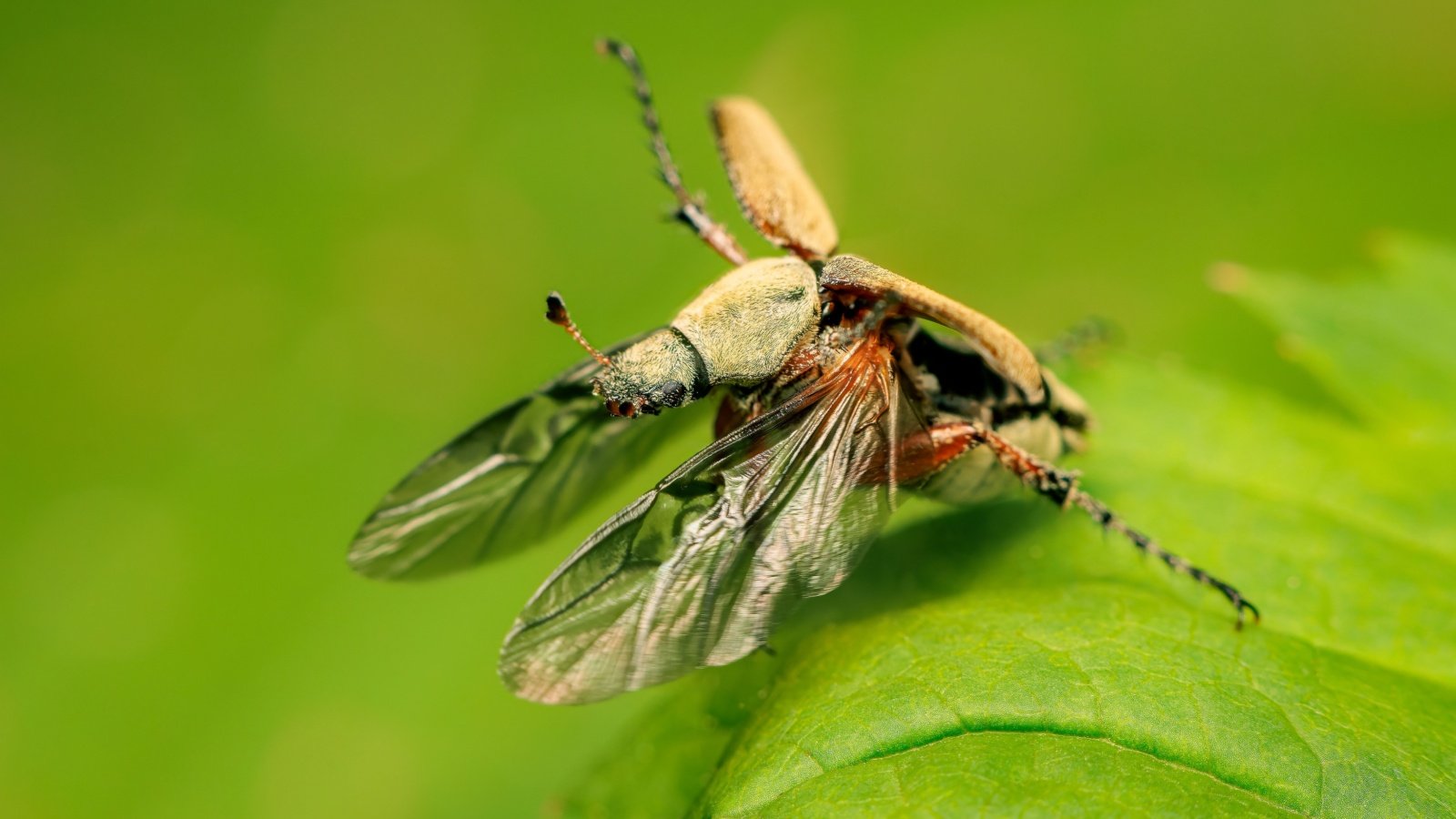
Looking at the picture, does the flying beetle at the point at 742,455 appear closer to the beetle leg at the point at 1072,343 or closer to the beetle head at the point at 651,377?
the beetle head at the point at 651,377

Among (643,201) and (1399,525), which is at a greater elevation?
(643,201)

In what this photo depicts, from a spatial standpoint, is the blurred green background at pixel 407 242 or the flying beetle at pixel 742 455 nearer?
the flying beetle at pixel 742 455

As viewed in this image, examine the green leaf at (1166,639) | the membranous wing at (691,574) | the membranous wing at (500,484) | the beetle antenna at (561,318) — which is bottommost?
the green leaf at (1166,639)

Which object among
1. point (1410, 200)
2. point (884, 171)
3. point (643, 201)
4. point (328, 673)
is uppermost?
point (643, 201)

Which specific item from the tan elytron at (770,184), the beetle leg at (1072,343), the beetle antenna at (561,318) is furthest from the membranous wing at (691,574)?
the beetle leg at (1072,343)

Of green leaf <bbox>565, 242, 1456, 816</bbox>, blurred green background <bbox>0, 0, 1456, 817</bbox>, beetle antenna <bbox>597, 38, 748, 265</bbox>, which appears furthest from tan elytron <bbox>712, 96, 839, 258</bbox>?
blurred green background <bbox>0, 0, 1456, 817</bbox>

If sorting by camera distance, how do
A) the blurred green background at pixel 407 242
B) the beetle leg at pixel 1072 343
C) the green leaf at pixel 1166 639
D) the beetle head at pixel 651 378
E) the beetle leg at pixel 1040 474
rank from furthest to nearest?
1. the blurred green background at pixel 407 242
2. the beetle leg at pixel 1072 343
3. the beetle leg at pixel 1040 474
4. the beetle head at pixel 651 378
5. the green leaf at pixel 1166 639

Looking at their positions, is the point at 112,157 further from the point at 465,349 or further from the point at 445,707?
the point at 445,707

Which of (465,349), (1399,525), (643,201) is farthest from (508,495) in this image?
(643,201)
